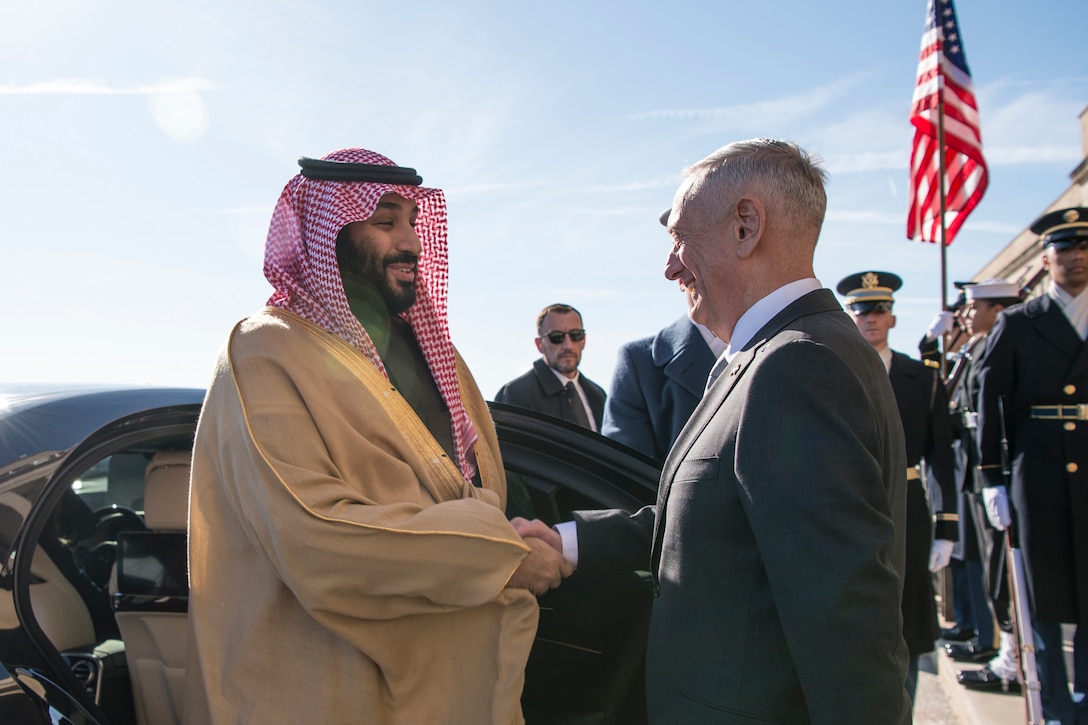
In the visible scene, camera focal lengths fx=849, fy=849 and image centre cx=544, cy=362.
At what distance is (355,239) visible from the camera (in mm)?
2506

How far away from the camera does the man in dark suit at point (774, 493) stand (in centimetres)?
141

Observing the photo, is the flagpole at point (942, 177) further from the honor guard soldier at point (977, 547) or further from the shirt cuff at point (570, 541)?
the shirt cuff at point (570, 541)

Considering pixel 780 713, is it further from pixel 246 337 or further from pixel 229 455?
pixel 246 337

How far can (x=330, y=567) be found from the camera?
180 cm

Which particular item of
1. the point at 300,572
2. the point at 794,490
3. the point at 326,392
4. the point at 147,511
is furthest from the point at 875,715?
the point at 147,511

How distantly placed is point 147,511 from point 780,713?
1971 millimetres

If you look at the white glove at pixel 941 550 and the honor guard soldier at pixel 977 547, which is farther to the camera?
the honor guard soldier at pixel 977 547

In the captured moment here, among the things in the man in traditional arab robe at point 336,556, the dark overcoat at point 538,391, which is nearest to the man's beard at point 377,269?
the man in traditional arab robe at point 336,556

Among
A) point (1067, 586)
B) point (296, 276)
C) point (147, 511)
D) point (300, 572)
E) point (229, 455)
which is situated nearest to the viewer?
point (300, 572)

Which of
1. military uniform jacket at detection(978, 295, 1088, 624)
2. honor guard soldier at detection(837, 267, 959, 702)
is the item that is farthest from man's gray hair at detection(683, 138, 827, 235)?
military uniform jacket at detection(978, 295, 1088, 624)

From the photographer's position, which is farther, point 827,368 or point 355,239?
point 355,239

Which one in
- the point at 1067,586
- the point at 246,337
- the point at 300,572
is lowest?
the point at 1067,586

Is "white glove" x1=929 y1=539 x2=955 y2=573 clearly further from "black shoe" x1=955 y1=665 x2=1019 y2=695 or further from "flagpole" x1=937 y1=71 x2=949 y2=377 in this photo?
"flagpole" x1=937 y1=71 x2=949 y2=377

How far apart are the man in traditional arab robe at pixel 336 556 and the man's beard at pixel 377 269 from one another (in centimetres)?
24
